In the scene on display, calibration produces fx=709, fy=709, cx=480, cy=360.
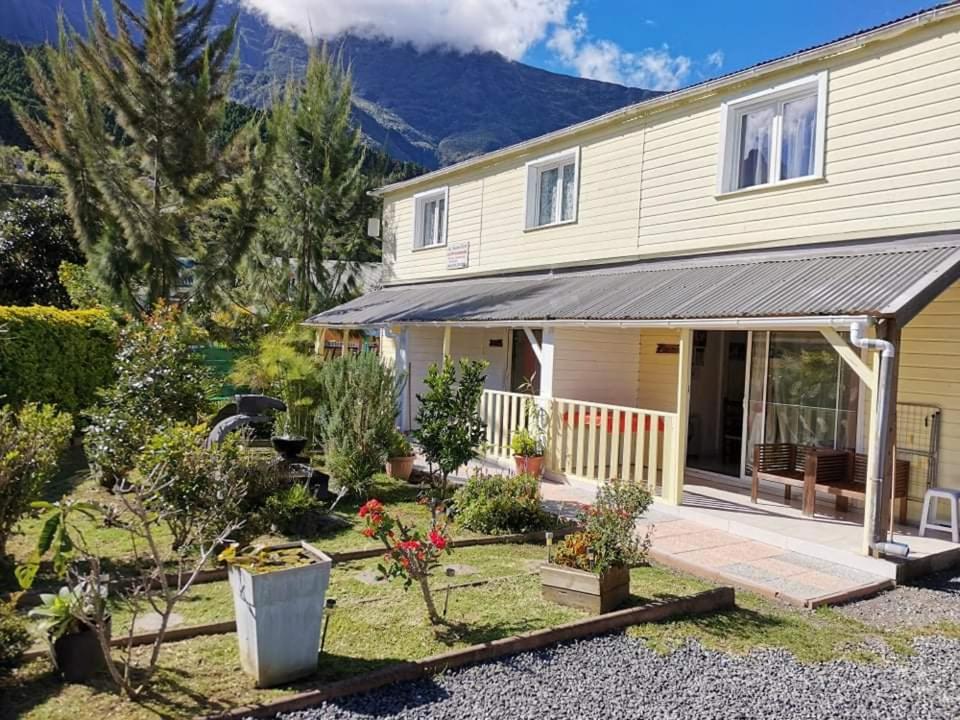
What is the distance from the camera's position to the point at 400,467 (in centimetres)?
1073

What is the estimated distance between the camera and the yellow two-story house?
803 cm

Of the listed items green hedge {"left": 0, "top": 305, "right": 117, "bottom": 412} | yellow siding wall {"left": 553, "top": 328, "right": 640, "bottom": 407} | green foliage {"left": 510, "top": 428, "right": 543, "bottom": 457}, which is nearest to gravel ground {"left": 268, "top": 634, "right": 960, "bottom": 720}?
green foliage {"left": 510, "top": 428, "right": 543, "bottom": 457}

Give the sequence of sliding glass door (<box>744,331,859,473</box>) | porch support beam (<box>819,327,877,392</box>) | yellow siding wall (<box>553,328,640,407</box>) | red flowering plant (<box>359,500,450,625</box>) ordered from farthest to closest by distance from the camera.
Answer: yellow siding wall (<box>553,328,640,407</box>)
sliding glass door (<box>744,331,859,473</box>)
porch support beam (<box>819,327,877,392</box>)
red flowering plant (<box>359,500,450,625</box>)

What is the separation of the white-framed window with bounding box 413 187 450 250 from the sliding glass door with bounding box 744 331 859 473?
9176 mm

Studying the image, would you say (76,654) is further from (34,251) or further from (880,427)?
(34,251)

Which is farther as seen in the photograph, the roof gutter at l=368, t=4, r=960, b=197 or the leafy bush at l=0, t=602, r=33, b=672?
the roof gutter at l=368, t=4, r=960, b=197

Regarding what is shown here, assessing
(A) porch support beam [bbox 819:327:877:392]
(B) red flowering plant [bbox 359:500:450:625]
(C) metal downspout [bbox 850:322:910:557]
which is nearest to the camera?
(B) red flowering plant [bbox 359:500:450:625]

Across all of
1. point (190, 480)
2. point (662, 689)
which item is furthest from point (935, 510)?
point (190, 480)

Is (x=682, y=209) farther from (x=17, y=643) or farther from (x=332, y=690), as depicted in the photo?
(x=17, y=643)

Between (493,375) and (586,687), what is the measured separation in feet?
38.2

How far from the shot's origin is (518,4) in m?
106

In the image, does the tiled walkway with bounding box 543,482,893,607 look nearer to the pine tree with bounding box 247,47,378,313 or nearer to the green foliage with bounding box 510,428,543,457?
the green foliage with bounding box 510,428,543,457

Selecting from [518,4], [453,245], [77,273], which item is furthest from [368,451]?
[518,4]

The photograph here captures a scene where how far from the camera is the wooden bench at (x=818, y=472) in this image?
827cm
